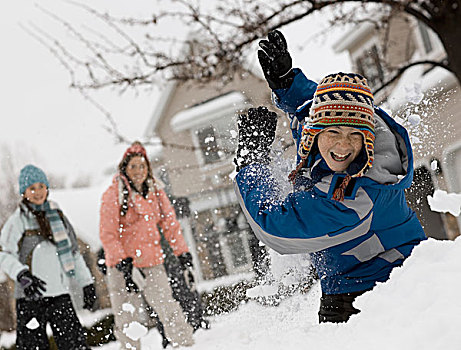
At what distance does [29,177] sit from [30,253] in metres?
0.66

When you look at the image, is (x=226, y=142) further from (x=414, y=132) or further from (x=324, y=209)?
(x=324, y=209)

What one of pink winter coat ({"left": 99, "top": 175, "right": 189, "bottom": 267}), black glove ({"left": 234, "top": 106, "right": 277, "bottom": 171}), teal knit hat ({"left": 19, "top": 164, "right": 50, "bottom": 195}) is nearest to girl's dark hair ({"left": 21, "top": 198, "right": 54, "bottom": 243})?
teal knit hat ({"left": 19, "top": 164, "right": 50, "bottom": 195})

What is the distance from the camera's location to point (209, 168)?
583 centimetres

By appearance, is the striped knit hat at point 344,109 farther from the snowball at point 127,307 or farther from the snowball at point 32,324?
the snowball at point 32,324

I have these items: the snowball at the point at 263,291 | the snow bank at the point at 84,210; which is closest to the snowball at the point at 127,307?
the snowball at the point at 263,291

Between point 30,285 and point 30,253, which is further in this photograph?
point 30,253

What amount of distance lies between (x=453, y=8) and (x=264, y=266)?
3211mm

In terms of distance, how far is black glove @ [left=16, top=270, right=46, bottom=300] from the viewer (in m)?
4.18

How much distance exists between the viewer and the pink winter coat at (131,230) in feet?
13.4

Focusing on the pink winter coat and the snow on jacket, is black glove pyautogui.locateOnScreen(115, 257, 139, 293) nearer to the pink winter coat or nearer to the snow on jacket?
the pink winter coat

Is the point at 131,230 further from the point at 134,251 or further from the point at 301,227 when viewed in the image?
the point at 301,227

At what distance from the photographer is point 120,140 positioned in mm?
6023

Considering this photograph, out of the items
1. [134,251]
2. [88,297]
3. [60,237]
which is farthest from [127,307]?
[60,237]

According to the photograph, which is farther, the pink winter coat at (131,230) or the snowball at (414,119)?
the pink winter coat at (131,230)
